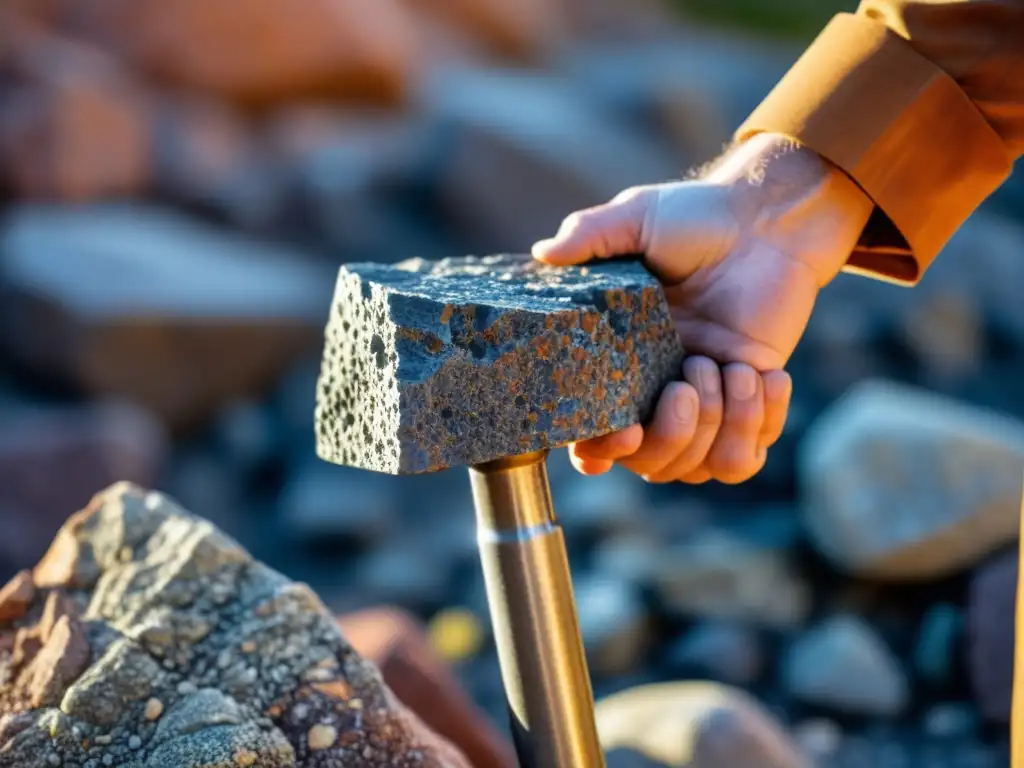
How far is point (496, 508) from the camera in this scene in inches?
53.6

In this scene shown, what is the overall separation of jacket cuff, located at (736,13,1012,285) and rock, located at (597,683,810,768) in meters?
0.77

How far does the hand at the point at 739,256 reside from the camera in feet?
5.30

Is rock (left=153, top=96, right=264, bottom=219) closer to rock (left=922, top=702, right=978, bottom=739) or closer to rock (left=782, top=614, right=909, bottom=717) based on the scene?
rock (left=782, top=614, right=909, bottom=717)

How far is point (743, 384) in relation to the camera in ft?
5.25

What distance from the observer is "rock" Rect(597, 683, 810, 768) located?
1.88 m

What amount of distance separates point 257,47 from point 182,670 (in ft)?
18.8

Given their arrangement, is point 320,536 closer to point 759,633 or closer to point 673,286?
point 759,633

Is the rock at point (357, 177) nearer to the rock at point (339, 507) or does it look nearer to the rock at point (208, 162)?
the rock at point (208, 162)

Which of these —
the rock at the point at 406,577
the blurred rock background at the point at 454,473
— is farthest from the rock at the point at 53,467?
the rock at the point at 406,577

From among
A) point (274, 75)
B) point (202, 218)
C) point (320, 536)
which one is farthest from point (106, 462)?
point (274, 75)

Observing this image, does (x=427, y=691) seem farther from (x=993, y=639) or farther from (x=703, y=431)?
(x=993, y=639)

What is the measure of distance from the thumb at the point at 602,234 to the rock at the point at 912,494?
1.78 metres

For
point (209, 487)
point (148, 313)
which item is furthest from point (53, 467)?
point (148, 313)

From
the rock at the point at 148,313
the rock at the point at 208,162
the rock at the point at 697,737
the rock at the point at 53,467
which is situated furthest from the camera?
the rock at the point at 208,162
